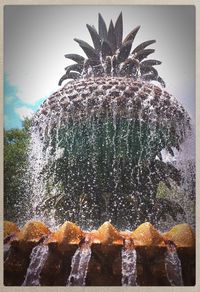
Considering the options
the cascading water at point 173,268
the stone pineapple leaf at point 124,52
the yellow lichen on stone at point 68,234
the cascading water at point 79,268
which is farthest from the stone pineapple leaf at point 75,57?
the cascading water at point 173,268

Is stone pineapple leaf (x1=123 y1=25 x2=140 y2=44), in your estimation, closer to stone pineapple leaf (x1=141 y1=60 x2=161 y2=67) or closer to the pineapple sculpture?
the pineapple sculpture

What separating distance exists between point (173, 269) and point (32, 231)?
0.87 meters

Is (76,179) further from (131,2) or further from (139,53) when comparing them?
(131,2)

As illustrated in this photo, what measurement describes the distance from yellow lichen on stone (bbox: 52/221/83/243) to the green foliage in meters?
0.28

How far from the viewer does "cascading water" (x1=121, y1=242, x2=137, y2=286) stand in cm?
316

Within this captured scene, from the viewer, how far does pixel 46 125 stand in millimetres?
3305

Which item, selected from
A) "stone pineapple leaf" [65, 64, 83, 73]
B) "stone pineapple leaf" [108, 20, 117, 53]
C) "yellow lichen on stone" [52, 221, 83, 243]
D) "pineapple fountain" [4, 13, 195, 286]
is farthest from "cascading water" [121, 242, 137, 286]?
"stone pineapple leaf" [108, 20, 117, 53]

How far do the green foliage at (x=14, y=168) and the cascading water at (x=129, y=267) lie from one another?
70 centimetres

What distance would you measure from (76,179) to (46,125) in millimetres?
384

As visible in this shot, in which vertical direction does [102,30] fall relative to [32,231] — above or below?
above

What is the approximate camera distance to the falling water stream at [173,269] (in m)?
3.17

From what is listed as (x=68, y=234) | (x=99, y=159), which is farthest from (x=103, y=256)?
(x=99, y=159)

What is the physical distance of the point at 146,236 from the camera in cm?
319

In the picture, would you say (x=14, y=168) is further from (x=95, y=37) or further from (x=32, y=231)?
→ (x=95, y=37)
